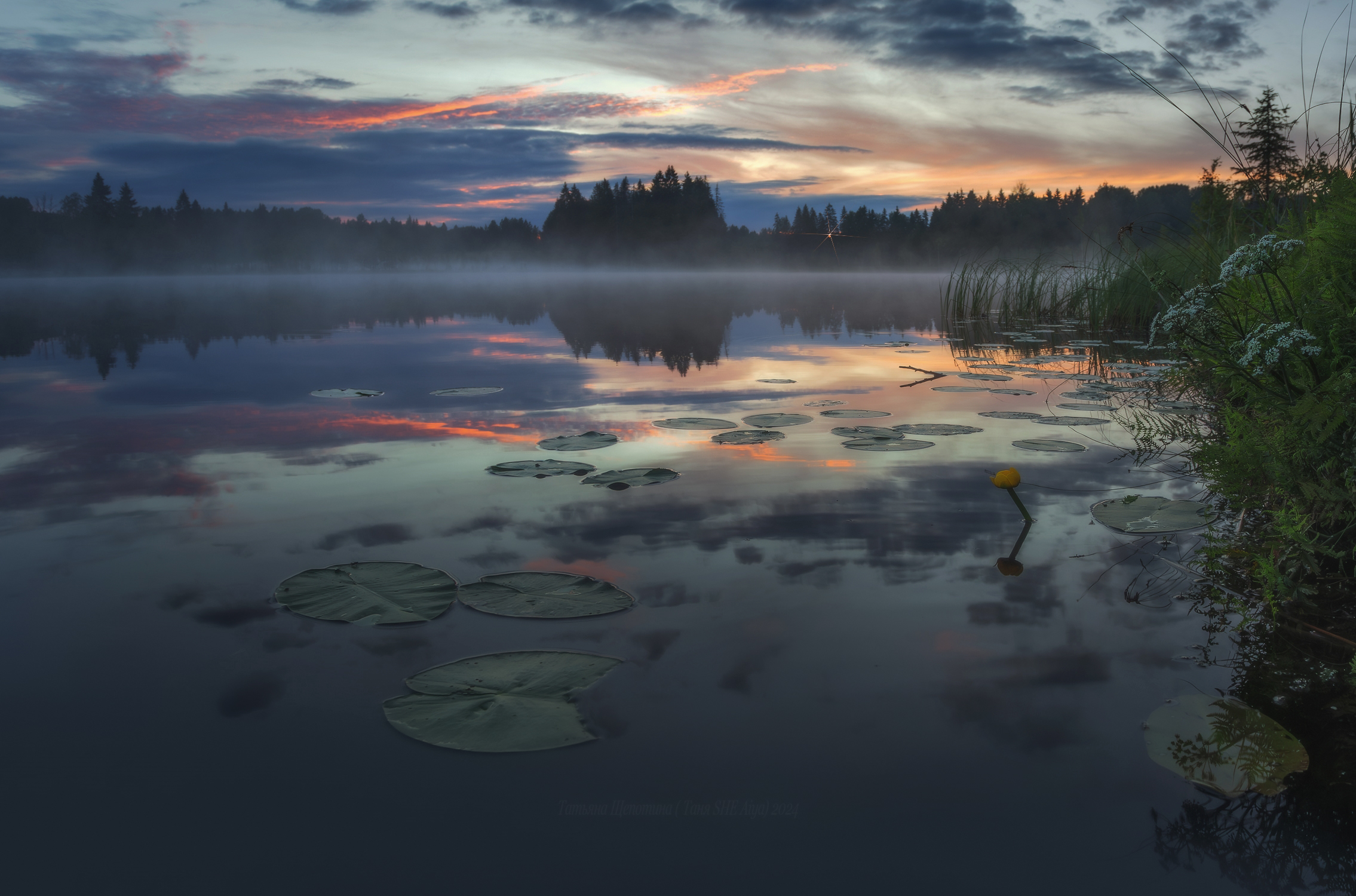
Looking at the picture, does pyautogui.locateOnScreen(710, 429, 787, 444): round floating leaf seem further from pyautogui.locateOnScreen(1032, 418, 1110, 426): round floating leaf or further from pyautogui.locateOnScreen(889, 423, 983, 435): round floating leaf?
pyautogui.locateOnScreen(1032, 418, 1110, 426): round floating leaf

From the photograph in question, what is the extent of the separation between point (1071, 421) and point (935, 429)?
3.72 ft

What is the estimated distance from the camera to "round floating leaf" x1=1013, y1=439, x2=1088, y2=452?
15.6 ft

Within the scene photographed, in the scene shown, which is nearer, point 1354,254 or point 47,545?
point 1354,254

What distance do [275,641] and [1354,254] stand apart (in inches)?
143

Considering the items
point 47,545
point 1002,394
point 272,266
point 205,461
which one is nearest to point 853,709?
point 47,545

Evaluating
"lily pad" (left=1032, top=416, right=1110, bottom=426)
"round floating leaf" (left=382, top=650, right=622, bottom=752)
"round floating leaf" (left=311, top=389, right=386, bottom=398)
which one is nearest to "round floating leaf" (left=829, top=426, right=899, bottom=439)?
"lily pad" (left=1032, top=416, right=1110, bottom=426)

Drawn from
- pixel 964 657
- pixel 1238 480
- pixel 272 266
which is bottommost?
pixel 964 657

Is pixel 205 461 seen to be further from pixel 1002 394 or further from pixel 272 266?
pixel 272 266

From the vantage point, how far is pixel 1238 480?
2914mm

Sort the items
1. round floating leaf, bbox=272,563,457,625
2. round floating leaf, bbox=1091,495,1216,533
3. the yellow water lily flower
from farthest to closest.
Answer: round floating leaf, bbox=1091,495,1216,533, the yellow water lily flower, round floating leaf, bbox=272,563,457,625

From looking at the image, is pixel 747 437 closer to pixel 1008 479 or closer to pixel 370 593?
pixel 1008 479

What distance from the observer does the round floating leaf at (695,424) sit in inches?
217

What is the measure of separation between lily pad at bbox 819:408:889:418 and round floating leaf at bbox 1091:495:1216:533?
2.33m

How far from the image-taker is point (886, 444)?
16.0 ft
